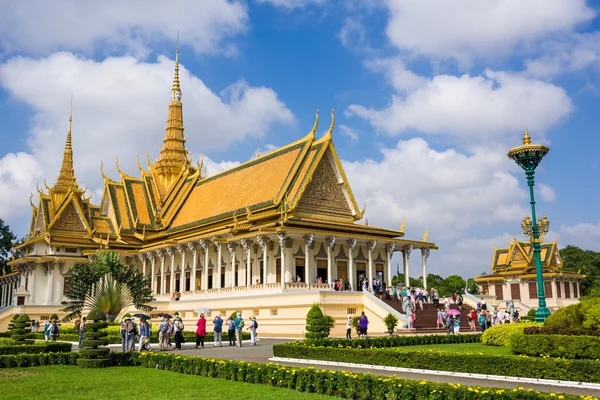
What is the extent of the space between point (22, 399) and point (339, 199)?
2841 centimetres

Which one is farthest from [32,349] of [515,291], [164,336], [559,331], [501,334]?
[515,291]

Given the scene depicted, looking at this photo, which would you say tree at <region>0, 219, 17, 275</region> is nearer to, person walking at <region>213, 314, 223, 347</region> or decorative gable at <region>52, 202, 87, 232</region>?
decorative gable at <region>52, 202, 87, 232</region>

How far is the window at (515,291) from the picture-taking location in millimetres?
50500

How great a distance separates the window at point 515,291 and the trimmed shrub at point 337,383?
41777 mm

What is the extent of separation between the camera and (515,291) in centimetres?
5084

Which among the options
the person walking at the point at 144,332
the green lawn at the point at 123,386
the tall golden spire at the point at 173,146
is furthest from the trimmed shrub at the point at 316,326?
the tall golden spire at the point at 173,146

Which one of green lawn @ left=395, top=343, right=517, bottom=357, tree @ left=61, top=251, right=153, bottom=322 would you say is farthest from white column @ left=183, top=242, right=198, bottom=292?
green lawn @ left=395, top=343, right=517, bottom=357

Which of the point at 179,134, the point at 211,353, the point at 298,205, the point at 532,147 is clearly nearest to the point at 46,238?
the point at 179,134

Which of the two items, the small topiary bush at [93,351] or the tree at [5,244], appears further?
the tree at [5,244]

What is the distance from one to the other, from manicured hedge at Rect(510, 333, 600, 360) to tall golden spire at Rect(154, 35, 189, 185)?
4104 cm

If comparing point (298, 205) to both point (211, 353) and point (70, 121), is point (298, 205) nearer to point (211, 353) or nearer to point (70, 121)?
point (211, 353)

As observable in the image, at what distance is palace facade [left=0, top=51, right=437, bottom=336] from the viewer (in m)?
31.0

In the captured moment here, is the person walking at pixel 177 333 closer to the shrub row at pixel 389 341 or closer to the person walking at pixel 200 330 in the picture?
the person walking at pixel 200 330

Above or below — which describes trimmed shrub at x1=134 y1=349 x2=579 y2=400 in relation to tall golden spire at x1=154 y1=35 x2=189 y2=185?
below
